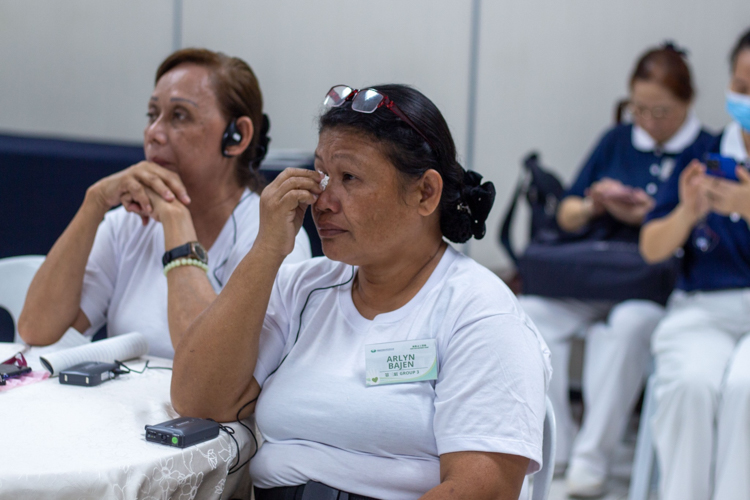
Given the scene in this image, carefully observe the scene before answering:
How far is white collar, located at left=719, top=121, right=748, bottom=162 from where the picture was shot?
106 inches

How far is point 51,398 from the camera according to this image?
141 centimetres

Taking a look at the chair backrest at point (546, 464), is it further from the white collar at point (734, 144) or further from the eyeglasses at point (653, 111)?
the eyeglasses at point (653, 111)

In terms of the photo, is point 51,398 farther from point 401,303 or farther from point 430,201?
point 430,201

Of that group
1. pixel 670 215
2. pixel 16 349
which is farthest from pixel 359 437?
pixel 670 215

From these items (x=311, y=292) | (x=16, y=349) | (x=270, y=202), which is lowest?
(x=16, y=349)

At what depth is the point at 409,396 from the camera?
1.27 meters

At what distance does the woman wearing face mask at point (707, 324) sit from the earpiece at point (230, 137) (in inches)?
63.8

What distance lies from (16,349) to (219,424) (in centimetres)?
71

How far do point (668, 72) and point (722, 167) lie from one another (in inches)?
26.4

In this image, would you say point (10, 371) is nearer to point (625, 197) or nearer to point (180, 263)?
point (180, 263)

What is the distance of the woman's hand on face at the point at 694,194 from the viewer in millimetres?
2586

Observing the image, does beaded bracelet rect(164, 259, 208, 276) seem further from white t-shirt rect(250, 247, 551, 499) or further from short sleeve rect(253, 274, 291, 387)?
white t-shirt rect(250, 247, 551, 499)

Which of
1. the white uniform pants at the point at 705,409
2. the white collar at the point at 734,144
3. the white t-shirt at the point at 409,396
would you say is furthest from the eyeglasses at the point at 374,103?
the white collar at the point at 734,144

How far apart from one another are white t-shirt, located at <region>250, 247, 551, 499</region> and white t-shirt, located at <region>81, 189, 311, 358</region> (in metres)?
0.44
